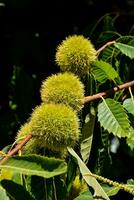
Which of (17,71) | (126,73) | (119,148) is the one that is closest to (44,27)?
(17,71)

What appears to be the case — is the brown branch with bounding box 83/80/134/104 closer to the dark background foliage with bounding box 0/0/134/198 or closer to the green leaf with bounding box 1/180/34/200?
the green leaf with bounding box 1/180/34/200

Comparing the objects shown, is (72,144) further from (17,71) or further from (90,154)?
(17,71)

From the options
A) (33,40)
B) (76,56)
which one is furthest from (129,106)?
(33,40)

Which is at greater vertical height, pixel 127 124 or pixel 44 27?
pixel 44 27

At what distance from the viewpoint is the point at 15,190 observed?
5.72 ft

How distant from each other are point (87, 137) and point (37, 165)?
1.83ft

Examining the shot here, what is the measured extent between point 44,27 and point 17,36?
28 cm

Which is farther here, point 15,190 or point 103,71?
point 103,71

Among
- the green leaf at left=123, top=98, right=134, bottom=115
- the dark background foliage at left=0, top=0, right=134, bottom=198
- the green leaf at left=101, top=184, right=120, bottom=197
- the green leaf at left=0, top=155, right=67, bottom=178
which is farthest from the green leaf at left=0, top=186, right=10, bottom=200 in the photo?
the dark background foliage at left=0, top=0, right=134, bottom=198

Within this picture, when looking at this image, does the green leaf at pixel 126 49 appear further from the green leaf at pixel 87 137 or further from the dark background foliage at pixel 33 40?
the dark background foliage at pixel 33 40

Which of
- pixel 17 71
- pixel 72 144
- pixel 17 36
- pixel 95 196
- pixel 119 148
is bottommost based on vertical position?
pixel 95 196

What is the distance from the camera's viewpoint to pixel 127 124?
201 centimetres

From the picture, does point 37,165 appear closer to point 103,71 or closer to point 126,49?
point 103,71

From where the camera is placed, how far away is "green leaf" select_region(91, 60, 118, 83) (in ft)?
7.20
